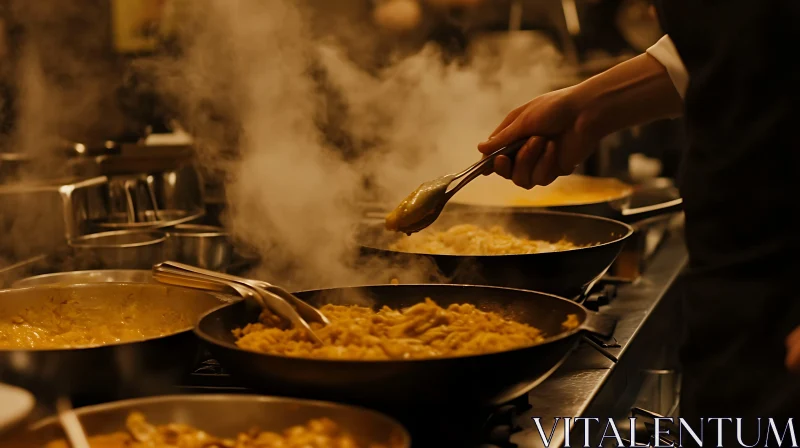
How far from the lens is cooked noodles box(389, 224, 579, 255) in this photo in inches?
83.7

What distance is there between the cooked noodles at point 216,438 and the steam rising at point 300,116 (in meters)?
1.15

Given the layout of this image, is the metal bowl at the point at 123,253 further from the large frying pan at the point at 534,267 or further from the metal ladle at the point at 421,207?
the metal ladle at the point at 421,207

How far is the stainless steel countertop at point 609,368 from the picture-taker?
4.60 ft

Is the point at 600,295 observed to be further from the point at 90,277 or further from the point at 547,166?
the point at 90,277

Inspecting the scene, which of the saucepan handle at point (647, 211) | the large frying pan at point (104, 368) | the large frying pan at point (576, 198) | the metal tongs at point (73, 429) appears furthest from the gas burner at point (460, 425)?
the saucepan handle at point (647, 211)

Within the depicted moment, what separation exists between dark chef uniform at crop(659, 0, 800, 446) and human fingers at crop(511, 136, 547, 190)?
0.41 metres

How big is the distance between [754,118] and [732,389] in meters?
0.44

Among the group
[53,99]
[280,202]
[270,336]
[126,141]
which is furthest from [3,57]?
[270,336]

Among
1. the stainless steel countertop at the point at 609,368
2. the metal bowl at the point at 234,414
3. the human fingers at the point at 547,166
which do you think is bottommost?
the stainless steel countertop at the point at 609,368

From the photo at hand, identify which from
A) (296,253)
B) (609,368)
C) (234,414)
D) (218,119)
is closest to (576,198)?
(296,253)

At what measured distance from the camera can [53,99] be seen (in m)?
3.48

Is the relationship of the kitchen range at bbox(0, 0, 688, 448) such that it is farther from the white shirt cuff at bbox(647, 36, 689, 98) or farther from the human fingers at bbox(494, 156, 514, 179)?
the white shirt cuff at bbox(647, 36, 689, 98)

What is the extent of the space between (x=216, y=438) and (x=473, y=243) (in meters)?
1.15

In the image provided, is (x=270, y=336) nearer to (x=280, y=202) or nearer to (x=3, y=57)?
(x=280, y=202)
